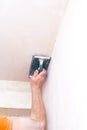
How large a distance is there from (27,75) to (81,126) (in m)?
1.01

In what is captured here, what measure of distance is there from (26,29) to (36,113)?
0.57 metres

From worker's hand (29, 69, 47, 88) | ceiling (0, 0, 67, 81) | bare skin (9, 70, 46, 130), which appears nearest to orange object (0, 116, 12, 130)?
bare skin (9, 70, 46, 130)

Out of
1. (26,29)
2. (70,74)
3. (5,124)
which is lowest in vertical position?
(5,124)

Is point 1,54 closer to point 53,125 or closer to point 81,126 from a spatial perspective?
point 53,125

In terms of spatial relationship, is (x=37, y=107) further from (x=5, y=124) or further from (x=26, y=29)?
(x=26, y=29)

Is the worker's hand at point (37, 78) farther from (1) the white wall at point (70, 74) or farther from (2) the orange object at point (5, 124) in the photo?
(2) the orange object at point (5, 124)

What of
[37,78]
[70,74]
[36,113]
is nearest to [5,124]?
[36,113]

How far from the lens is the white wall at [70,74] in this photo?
920mm

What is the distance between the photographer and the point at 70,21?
119cm

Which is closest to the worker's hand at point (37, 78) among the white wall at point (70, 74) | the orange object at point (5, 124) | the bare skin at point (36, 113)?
the bare skin at point (36, 113)

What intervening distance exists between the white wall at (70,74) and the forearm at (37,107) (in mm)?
57

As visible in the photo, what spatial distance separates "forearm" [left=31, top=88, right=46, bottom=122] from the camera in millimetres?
1541

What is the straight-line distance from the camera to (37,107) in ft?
5.18

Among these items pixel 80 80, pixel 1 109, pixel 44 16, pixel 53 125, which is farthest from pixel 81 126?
pixel 1 109
